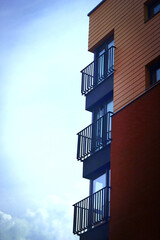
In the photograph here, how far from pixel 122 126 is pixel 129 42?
4.31m

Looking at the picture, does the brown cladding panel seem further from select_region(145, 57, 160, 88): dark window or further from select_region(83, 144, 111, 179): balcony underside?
select_region(145, 57, 160, 88): dark window

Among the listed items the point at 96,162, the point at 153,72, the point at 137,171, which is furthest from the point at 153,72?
the point at 137,171

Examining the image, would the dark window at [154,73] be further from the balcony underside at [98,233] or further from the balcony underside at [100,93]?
the balcony underside at [98,233]

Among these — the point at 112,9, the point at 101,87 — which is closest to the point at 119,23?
the point at 112,9

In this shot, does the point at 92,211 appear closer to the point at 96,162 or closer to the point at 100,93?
the point at 96,162

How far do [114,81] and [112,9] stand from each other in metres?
4.16

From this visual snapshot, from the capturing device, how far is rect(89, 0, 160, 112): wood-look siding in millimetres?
18562

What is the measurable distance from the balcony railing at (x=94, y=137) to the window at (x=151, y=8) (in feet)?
13.9

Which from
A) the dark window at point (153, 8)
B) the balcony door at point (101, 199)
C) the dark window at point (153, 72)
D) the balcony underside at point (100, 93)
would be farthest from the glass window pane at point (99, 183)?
the dark window at point (153, 8)

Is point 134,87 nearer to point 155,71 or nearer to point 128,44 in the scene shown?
point 155,71

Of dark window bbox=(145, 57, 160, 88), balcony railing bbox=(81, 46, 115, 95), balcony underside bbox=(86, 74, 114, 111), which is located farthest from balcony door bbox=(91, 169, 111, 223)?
balcony railing bbox=(81, 46, 115, 95)

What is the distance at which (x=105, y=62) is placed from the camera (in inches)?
851

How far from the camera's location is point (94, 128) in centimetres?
2028

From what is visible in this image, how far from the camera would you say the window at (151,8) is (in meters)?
20.0
